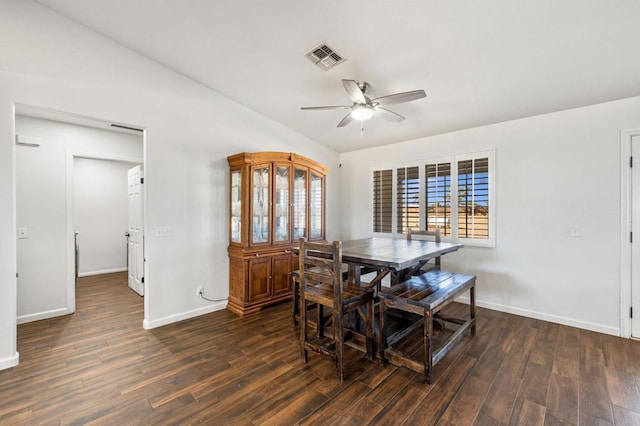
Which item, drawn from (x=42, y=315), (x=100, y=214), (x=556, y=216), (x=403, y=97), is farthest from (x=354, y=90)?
(x=100, y=214)

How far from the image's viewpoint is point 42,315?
3350 millimetres

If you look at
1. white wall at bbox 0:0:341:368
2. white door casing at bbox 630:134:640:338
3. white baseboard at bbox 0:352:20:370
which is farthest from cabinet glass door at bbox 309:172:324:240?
white door casing at bbox 630:134:640:338

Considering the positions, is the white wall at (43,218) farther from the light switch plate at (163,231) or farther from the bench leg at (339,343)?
the bench leg at (339,343)

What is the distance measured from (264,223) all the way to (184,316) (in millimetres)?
1511

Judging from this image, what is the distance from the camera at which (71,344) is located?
274 cm

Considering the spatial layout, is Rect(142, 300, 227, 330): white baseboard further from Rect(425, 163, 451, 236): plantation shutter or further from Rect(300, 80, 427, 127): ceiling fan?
Rect(425, 163, 451, 236): plantation shutter

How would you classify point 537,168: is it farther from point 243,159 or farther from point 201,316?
point 201,316

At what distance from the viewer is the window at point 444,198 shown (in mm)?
3727

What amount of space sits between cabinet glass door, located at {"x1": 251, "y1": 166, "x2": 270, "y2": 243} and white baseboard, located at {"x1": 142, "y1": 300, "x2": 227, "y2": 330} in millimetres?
1020

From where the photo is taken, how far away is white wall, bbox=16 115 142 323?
3281 mm

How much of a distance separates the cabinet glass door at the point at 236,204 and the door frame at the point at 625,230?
434 cm

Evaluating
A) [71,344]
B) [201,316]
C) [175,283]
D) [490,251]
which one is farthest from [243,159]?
[490,251]

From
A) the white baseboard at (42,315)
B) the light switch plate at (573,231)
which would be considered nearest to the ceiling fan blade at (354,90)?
the light switch plate at (573,231)

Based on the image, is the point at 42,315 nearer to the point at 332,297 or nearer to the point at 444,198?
the point at 332,297
